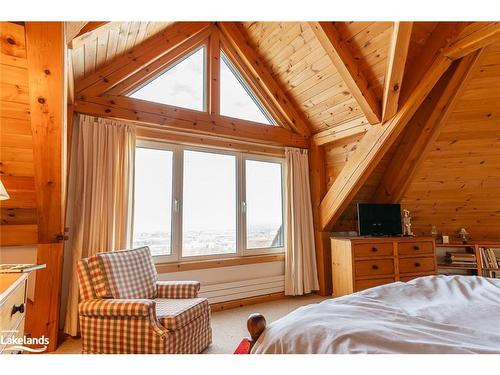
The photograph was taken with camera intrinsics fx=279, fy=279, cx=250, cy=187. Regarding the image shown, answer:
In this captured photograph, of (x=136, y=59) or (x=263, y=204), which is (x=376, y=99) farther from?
(x=136, y=59)

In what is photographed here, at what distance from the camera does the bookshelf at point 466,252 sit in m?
3.58

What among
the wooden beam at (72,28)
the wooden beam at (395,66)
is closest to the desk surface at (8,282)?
the wooden beam at (72,28)

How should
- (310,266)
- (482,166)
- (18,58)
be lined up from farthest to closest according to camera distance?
(310,266), (482,166), (18,58)

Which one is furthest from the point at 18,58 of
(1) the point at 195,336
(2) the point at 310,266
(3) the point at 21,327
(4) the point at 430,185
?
(4) the point at 430,185

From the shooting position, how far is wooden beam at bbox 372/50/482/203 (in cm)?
290

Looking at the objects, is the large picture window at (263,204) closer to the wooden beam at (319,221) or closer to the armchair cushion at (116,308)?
the wooden beam at (319,221)

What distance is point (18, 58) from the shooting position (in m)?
1.75

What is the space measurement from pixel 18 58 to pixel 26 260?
5.57ft

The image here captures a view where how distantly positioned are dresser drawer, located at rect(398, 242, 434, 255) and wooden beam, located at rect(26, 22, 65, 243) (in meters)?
3.74

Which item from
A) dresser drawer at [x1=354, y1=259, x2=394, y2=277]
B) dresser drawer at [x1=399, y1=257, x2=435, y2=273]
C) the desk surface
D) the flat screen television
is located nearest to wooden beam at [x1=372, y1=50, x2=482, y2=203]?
the flat screen television

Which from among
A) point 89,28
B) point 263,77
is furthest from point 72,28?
point 263,77

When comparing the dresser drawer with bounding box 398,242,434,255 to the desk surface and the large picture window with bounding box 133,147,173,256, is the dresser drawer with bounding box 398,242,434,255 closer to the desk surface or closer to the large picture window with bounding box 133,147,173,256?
the large picture window with bounding box 133,147,173,256
